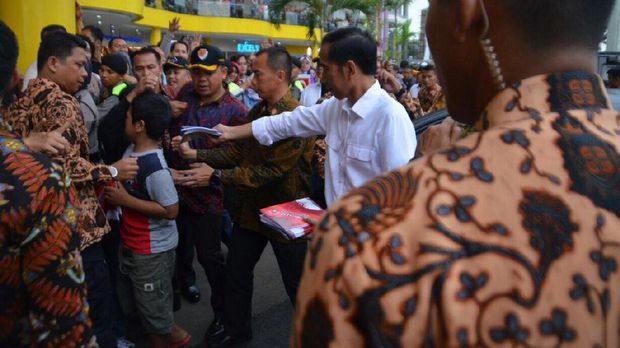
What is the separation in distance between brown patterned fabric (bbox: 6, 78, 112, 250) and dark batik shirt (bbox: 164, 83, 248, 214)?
1.04 metres

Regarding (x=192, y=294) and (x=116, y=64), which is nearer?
(x=192, y=294)

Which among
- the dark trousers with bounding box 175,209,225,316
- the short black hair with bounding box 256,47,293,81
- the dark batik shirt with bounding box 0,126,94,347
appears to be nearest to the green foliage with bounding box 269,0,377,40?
the short black hair with bounding box 256,47,293,81

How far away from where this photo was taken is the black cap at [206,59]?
4211mm

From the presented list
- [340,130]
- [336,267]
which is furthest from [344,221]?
[340,130]

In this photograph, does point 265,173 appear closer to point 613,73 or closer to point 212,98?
point 212,98

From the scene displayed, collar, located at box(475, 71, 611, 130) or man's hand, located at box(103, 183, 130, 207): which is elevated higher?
collar, located at box(475, 71, 611, 130)

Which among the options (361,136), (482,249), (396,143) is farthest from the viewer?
(361,136)

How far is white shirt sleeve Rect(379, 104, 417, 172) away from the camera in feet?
8.64

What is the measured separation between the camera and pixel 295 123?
10.0ft

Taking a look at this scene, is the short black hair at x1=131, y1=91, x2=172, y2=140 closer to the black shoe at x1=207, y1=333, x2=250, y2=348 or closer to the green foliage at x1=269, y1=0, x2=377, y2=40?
the black shoe at x1=207, y1=333, x2=250, y2=348

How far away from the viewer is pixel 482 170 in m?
0.81

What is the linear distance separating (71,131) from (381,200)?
2.54 metres

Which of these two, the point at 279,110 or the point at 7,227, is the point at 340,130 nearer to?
the point at 279,110

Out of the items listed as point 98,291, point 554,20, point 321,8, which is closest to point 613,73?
point 98,291
